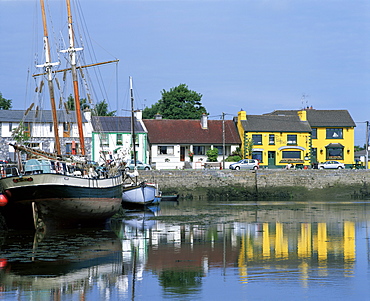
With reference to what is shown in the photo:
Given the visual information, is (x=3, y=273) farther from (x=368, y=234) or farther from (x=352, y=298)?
(x=368, y=234)

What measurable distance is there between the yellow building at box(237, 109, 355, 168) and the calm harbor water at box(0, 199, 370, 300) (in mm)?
42348

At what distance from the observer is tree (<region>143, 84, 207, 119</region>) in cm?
10188

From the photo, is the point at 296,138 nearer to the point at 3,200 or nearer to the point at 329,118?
the point at 329,118

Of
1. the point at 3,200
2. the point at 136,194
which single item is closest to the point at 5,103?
the point at 136,194

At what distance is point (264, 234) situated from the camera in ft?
94.9

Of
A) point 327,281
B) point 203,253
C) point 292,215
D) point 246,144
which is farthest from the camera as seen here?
point 246,144

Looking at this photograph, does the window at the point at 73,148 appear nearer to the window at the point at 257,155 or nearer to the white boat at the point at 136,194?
the white boat at the point at 136,194

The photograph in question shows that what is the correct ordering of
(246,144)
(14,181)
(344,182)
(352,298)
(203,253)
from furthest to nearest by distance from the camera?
(246,144) < (344,182) < (14,181) < (203,253) < (352,298)

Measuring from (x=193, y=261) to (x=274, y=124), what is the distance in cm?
6022

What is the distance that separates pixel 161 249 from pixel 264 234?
6.78 meters

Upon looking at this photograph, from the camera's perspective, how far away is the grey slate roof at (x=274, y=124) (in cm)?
7838

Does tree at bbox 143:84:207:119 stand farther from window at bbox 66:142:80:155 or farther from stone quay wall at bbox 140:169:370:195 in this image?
stone quay wall at bbox 140:169:370:195

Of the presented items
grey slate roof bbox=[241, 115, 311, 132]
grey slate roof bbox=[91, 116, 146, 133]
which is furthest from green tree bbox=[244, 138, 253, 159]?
grey slate roof bbox=[91, 116, 146, 133]

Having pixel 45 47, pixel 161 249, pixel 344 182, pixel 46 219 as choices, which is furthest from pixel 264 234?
pixel 344 182
